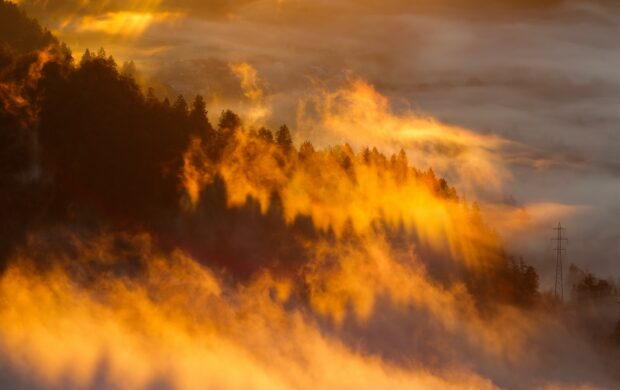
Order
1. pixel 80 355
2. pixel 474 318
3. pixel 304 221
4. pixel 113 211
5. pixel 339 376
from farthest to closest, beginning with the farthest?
pixel 474 318, pixel 304 221, pixel 339 376, pixel 113 211, pixel 80 355

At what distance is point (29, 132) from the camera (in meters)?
123

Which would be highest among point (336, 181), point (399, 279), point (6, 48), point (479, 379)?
point (6, 48)

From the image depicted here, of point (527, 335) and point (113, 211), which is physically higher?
point (113, 211)

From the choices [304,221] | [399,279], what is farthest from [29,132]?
[399,279]

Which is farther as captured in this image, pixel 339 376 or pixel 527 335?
pixel 527 335

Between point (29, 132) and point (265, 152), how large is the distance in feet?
131

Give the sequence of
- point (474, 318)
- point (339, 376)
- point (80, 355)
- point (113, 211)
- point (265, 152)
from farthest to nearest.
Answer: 1. point (474, 318)
2. point (265, 152)
3. point (339, 376)
4. point (113, 211)
5. point (80, 355)

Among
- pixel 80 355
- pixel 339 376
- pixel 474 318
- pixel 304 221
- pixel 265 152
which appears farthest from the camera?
pixel 474 318

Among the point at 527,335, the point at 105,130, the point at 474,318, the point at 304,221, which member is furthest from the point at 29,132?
the point at 527,335

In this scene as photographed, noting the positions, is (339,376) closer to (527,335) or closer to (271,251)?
(271,251)

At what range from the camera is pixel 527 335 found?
7072 inches

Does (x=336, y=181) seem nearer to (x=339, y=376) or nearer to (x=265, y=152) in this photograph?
(x=265, y=152)

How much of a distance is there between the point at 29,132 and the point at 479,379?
6627cm

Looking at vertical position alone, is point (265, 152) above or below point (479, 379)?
above
